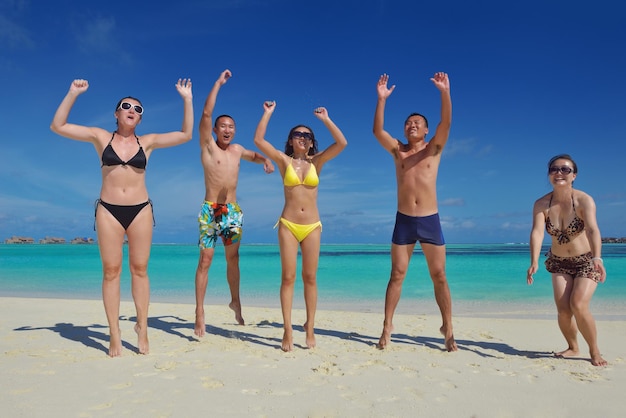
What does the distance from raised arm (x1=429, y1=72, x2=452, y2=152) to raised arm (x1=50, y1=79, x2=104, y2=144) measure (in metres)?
3.68

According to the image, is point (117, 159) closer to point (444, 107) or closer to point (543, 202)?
point (444, 107)

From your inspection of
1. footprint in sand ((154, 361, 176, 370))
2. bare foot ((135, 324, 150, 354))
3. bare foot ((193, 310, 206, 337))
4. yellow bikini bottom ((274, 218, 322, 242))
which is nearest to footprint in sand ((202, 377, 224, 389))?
footprint in sand ((154, 361, 176, 370))

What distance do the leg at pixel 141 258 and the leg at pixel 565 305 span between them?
423 cm

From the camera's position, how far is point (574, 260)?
179 inches

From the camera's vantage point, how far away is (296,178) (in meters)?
5.00

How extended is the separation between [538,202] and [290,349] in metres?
3.17

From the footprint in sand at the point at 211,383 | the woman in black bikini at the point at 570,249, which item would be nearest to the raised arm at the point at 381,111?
the woman in black bikini at the point at 570,249

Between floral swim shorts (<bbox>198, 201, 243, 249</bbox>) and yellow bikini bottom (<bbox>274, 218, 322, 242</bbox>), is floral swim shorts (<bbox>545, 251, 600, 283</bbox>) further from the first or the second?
floral swim shorts (<bbox>198, 201, 243, 249</bbox>)

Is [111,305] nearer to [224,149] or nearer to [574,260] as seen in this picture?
[224,149]

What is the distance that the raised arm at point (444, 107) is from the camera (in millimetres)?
4922

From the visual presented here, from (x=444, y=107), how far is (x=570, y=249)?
1987mm

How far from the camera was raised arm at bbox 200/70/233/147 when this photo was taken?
5.20 m

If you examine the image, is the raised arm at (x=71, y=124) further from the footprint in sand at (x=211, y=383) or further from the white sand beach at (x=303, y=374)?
the footprint in sand at (x=211, y=383)

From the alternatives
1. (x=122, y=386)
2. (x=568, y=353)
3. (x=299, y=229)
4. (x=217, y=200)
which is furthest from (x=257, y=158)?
(x=568, y=353)
